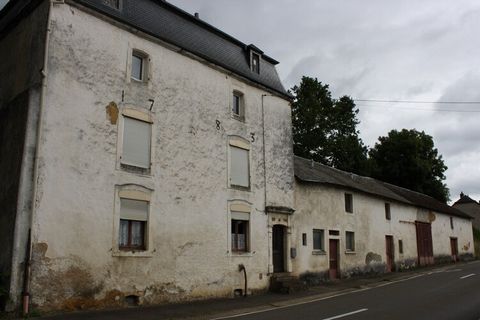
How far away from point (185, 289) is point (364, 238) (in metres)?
13.9

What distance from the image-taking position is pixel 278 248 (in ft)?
66.1

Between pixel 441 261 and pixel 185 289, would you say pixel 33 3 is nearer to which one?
pixel 185 289

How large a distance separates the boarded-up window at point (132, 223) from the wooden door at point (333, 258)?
1168cm

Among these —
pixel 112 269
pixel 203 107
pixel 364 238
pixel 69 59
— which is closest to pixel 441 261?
pixel 364 238

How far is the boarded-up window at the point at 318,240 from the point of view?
2236 centimetres

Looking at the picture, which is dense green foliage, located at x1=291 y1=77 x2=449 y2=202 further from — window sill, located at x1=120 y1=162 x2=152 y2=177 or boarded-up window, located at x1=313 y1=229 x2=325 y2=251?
window sill, located at x1=120 y1=162 x2=152 y2=177

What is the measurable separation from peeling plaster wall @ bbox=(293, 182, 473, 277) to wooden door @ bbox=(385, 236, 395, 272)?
45 centimetres

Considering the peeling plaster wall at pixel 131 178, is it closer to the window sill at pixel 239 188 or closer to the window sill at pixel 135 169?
the window sill at pixel 135 169

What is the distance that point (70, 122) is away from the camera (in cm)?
1291

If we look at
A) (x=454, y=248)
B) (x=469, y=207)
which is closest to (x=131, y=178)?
(x=454, y=248)

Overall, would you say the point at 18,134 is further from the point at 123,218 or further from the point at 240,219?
the point at 240,219

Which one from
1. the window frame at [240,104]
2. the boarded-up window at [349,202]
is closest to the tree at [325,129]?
the boarded-up window at [349,202]

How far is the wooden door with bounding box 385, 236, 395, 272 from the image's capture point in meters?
28.6

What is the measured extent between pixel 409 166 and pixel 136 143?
41349 mm
